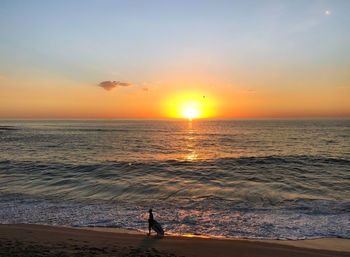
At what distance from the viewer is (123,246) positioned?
801cm

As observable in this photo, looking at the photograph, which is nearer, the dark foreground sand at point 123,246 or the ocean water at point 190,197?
the dark foreground sand at point 123,246

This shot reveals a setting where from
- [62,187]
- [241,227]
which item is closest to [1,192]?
[62,187]

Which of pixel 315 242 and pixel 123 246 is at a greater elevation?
pixel 123 246

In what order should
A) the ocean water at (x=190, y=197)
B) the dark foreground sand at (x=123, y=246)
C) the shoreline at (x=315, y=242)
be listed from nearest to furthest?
the dark foreground sand at (x=123, y=246), the shoreline at (x=315, y=242), the ocean water at (x=190, y=197)

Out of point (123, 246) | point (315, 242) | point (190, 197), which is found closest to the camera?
point (123, 246)

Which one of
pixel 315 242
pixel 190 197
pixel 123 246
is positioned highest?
pixel 123 246

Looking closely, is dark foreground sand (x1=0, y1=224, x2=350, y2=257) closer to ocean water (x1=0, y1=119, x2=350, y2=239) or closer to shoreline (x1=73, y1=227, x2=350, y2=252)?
shoreline (x1=73, y1=227, x2=350, y2=252)

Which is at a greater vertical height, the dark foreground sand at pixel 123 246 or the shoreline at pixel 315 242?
the dark foreground sand at pixel 123 246

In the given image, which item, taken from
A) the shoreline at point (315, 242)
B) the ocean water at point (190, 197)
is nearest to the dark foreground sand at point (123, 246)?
the shoreline at point (315, 242)

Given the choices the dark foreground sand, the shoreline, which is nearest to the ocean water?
the shoreline

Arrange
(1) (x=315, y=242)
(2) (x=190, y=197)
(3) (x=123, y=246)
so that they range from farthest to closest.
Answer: (2) (x=190, y=197) < (1) (x=315, y=242) < (3) (x=123, y=246)

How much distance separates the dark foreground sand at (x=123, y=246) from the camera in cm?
735

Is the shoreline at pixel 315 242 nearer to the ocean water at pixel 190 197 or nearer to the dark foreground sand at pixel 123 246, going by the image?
the dark foreground sand at pixel 123 246

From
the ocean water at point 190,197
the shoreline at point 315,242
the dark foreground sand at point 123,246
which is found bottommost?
the ocean water at point 190,197
